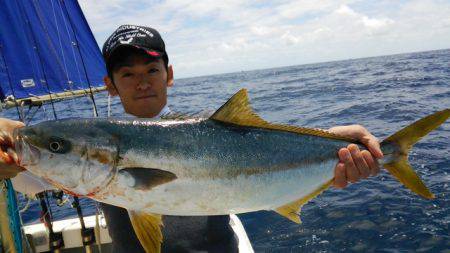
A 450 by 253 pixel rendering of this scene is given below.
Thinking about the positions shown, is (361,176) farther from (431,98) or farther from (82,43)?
(431,98)

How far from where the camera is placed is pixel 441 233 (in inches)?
251

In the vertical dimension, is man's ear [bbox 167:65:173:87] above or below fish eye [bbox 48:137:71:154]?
above

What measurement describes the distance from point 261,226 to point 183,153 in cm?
531

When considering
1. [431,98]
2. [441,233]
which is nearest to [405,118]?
[431,98]

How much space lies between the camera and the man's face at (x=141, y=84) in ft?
11.4

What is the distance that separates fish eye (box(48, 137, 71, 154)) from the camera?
2.50 metres

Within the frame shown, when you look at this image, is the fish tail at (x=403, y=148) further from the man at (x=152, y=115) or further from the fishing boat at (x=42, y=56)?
the fishing boat at (x=42, y=56)

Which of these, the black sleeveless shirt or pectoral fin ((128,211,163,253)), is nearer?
pectoral fin ((128,211,163,253))

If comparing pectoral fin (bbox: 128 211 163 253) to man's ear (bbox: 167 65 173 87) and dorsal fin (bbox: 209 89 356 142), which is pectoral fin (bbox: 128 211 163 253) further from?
man's ear (bbox: 167 65 173 87)

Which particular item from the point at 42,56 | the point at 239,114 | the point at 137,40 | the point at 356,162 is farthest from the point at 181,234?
the point at 42,56

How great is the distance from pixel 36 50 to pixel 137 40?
258 inches

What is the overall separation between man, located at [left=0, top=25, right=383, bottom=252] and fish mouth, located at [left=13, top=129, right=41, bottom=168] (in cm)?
107

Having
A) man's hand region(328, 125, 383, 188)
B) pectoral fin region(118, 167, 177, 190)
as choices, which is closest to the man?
man's hand region(328, 125, 383, 188)

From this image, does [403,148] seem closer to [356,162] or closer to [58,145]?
[356,162]
